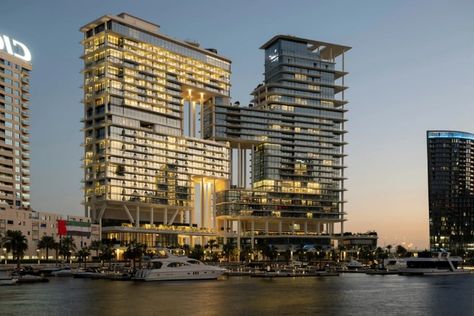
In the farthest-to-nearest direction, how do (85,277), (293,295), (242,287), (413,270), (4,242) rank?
(413,270) → (4,242) → (85,277) → (242,287) → (293,295)

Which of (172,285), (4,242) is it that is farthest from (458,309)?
(4,242)

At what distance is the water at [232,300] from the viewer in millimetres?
86125

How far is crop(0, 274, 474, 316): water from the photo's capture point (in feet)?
283

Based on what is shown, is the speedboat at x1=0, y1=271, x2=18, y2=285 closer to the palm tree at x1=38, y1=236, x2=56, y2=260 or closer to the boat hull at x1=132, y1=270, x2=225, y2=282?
the boat hull at x1=132, y1=270, x2=225, y2=282

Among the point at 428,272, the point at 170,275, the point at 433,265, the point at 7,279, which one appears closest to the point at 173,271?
the point at 170,275

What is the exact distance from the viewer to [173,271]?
145875 mm

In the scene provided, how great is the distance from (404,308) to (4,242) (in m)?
124

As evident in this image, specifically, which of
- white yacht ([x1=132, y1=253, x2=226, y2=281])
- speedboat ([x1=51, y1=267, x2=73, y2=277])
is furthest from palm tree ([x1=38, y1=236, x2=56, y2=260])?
white yacht ([x1=132, y1=253, x2=226, y2=281])

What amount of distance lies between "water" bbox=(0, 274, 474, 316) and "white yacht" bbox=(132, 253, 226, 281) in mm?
9536

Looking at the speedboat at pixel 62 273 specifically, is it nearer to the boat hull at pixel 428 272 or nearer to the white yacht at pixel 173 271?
the white yacht at pixel 173 271

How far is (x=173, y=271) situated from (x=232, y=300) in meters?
47.9

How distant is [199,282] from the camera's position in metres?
143

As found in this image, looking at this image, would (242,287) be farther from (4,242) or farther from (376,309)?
(4,242)

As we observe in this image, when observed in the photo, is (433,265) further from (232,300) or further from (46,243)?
(46,243)
